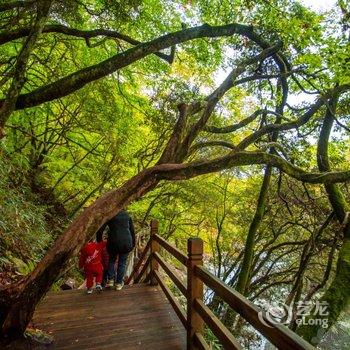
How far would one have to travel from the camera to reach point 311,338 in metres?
4.81

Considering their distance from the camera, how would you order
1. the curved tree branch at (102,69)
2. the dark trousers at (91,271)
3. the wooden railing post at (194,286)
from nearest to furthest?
the wooden railing post at (194,286) → the curved tree branch at (102,69) → the dark trousers at (91,271)

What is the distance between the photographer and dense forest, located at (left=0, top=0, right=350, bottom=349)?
3.87 meters

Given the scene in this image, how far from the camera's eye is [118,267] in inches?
206

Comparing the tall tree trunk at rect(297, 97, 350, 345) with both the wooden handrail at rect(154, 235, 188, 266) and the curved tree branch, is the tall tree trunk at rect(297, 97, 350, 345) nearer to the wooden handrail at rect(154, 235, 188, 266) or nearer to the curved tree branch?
the wooden handrail at rect(154, 235, 188, 266)

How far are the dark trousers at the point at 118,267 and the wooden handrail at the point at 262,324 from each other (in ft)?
8.57

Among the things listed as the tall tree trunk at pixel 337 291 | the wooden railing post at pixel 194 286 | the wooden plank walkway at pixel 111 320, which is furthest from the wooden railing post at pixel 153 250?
the tall tree trunk at pixel 337 291

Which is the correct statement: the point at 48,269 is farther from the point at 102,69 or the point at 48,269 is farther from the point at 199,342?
the point at 102,69

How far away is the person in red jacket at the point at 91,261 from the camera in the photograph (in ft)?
16.7

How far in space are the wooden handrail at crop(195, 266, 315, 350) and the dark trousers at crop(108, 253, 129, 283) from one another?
2612 mm

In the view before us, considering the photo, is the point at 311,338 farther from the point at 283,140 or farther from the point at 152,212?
the point at 152,212

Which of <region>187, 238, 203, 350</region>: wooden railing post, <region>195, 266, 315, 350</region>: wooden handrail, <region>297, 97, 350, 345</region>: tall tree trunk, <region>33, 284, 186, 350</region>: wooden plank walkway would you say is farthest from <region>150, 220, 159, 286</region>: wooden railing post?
<region>195, 266, 315, 350</region>: wooden handrail

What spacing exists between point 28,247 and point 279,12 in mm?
7092

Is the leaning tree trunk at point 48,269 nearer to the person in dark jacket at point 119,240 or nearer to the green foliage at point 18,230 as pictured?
the person in dark jacket at point 119,240

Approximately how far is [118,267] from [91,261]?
0.47m
